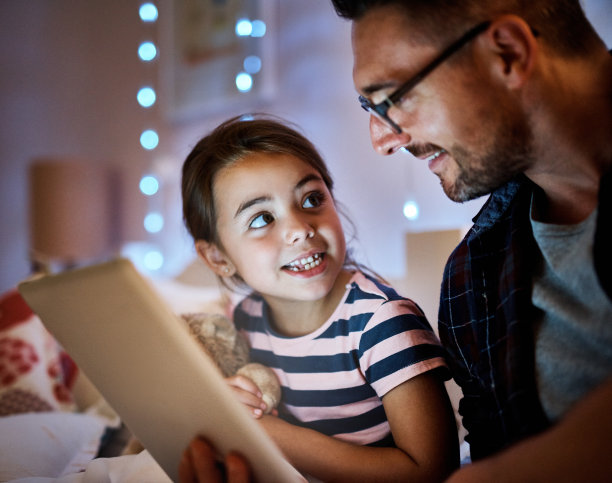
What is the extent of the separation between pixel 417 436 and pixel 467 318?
0.72ft

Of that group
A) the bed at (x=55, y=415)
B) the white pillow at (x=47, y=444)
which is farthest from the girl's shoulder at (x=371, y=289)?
the white pillow at (x=47, y=444)

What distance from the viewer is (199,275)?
194 cm

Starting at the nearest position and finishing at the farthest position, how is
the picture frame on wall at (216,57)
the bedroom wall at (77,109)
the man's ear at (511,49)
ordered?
the man's ear at (511,49), the picture frame on wall at (216,57), the bedroom wall at (77,109)

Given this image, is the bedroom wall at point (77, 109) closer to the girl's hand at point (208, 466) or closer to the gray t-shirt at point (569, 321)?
the girl's hand at point (208, 466)

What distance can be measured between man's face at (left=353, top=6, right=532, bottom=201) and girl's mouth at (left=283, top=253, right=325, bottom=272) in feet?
0.90

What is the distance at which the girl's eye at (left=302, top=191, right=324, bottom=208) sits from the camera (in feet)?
3.33

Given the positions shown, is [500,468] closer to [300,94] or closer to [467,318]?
[467,318]

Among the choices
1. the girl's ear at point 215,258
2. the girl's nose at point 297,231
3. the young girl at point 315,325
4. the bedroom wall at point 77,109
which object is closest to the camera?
the young girl at point 315,325

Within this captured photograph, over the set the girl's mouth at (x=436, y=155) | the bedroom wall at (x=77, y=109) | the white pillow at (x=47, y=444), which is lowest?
the white pillow at (x=47, y=444)

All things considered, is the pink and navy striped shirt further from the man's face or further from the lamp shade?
the lamp shade

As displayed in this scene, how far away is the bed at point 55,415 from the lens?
0.91 m

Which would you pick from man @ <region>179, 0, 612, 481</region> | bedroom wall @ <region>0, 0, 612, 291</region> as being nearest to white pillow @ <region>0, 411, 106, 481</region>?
man @ <region>179, 0, 612, 481</region>

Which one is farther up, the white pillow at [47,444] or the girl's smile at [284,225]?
the girl's smile at [284,225]

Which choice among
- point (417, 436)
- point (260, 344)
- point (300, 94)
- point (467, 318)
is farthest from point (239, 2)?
point (417, 436)
